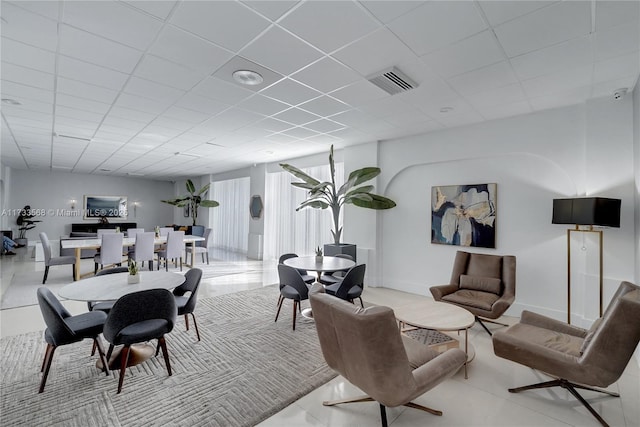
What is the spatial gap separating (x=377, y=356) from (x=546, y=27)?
2824mm

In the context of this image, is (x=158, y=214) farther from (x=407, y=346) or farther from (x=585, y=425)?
(x=585, y=425)

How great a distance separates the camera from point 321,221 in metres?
7.32

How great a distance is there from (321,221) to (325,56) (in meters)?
4.93

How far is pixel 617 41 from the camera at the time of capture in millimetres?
2410

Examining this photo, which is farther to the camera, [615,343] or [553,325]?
[553,325]

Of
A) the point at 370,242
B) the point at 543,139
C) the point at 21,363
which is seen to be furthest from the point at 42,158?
the point at 543,139

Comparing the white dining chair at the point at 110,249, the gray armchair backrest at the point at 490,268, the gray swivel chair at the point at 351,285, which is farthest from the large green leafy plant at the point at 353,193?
the white dining chair at the point at 110,249

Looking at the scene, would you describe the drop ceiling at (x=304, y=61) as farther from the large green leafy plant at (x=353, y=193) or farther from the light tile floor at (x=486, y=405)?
the light tile floor at (x=486, y=405)

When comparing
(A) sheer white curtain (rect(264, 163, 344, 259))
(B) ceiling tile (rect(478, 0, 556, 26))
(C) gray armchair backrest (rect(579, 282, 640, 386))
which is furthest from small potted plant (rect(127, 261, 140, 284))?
(A) sheer white curtain (rect(264, 163, 344, 259))

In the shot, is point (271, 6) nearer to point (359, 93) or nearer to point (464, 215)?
point (359, 93)

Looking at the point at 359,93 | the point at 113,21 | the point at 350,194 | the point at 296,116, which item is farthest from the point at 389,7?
the point at 350,194

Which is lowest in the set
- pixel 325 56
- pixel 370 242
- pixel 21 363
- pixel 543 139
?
pixel 21 363

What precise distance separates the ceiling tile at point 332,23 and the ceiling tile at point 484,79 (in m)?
1.41

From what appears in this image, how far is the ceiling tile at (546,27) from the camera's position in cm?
205
